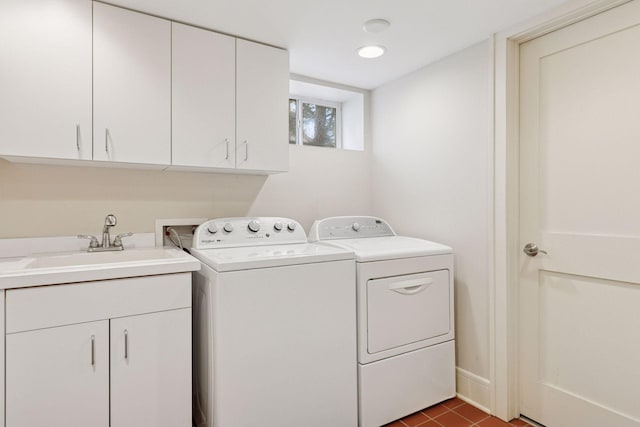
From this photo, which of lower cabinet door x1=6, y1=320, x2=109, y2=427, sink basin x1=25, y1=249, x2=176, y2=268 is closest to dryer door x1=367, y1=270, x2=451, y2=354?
sink basin x1=25, y1=249, x2=176, y2=268

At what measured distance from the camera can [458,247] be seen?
2.29m

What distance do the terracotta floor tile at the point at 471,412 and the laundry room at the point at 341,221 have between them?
0.01 metres

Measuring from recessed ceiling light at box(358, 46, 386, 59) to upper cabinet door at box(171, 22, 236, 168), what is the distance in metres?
0.76

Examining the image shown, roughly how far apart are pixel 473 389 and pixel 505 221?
1.03m

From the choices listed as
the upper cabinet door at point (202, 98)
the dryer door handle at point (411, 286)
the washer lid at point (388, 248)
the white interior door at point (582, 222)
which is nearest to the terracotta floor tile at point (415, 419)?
the white interior door at point (582, 222)

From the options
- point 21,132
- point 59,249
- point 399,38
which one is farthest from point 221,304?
point 399,38

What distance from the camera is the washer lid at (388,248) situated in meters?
1.95

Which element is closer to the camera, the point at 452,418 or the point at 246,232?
the point at 452,418

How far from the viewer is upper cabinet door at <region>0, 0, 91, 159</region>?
1.53 metres

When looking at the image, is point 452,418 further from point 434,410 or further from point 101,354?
point 101,354

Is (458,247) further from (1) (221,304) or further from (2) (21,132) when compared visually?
(2) (21,132)

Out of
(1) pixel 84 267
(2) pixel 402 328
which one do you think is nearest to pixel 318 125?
(2) pixel 402 328

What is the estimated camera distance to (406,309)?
79.5 inches

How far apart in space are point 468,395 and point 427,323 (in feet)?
1.85
